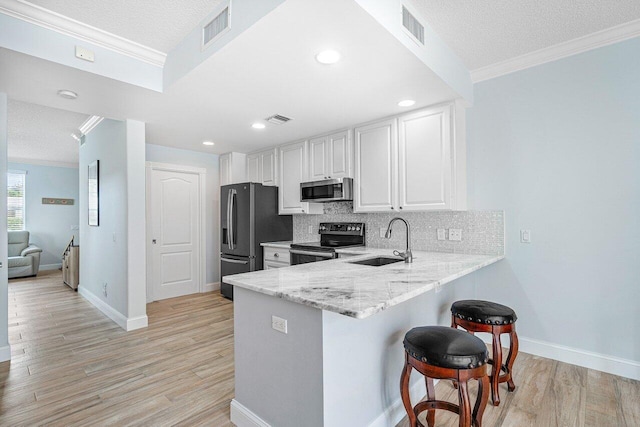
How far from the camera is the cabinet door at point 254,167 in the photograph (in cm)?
497

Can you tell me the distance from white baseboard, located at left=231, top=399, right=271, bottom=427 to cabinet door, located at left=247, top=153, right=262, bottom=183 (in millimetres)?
3539

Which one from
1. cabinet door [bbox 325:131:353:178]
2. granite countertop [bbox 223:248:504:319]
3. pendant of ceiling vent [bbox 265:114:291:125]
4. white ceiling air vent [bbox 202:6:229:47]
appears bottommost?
granite countertop [bbox 223:248:504:319]

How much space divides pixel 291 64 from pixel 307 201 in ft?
7.10

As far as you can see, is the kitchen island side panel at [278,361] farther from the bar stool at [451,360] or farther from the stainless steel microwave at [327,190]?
the stainless steel microwave at [327,190]

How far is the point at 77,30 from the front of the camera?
7.22 ft

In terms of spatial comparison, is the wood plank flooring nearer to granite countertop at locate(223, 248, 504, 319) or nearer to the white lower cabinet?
the white lower cabinet

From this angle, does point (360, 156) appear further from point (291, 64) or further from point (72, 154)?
point (72, 154)

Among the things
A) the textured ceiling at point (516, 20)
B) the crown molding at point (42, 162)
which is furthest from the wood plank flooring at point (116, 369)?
the crown molding at point (42, 162)

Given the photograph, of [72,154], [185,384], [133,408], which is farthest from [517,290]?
[72,154]

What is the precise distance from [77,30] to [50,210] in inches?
282

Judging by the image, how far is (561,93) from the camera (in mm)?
2598

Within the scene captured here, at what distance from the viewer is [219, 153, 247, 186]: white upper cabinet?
5.14 metres

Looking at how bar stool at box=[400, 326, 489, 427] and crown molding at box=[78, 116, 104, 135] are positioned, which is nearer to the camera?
bar stool at box=[400, 326, 489, 427]

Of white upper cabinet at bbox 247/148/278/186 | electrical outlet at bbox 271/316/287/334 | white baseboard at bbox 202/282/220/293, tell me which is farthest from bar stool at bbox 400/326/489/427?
white baseboard at bbox 202/282/220/293
